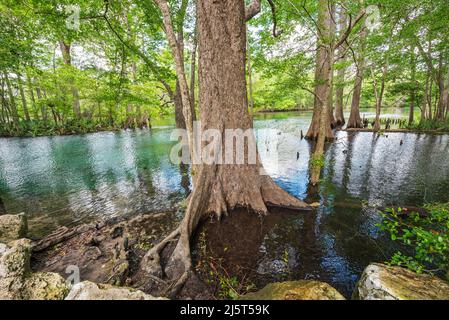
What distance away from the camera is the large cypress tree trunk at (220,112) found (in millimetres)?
3332

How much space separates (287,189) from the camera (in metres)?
5.86

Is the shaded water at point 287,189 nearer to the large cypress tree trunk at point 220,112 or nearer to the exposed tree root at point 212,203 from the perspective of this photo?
the exposed tree root at point 212,203

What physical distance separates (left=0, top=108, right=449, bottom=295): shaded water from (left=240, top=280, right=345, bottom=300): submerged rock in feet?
2.79

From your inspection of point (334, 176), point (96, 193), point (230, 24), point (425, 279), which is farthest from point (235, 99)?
point (96, 193)

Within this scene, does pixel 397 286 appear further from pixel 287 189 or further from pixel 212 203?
pixel 287 189

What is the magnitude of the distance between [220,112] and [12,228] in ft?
13.9

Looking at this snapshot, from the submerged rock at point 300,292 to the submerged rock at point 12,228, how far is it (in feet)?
13.3

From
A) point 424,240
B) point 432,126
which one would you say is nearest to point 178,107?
point 424,240

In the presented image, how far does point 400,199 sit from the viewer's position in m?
4.87

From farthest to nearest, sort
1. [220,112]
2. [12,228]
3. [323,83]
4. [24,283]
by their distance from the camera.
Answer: [323,83], [220,112], [12,228], [24,283]

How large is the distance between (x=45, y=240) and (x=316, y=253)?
4.77m

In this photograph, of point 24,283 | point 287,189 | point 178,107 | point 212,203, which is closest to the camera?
point 24,283

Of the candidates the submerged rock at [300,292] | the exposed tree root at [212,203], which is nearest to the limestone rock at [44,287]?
the exposed tree root at [212,203]

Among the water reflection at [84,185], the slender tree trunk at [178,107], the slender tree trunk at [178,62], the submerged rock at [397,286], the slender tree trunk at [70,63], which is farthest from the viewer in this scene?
the slender tree trunk at [70,63]
